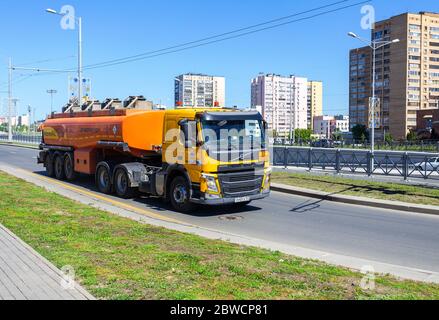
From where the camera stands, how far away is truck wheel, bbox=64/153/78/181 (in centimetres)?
1894

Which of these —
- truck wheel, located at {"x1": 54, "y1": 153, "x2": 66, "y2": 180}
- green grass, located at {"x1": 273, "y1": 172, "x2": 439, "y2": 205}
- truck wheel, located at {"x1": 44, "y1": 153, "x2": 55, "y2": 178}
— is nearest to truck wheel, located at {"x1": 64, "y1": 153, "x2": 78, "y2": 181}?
truck wheel, located at {"x1": 54, "y1": 153, "x2": 66, "y2": 180}

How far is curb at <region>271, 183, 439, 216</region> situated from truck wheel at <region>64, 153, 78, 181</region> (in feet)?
27.4

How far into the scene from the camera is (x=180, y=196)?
12.9 m

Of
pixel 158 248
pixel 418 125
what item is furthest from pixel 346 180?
pixel 418 125

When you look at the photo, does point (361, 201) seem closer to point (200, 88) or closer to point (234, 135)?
point (234, 135)

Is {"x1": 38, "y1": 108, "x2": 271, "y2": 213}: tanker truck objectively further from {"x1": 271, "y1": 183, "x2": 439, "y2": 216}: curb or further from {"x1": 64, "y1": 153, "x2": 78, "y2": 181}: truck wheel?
{"x1": 271, "y1": 183, "x2": 439, "y2": 216}: curb

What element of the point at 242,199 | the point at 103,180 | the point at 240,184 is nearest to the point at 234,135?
the point at 240,184

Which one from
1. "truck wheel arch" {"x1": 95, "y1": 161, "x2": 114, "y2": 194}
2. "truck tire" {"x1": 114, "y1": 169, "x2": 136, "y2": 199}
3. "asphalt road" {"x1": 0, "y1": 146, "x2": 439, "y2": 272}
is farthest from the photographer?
"truck wheel arch" {"x1": 95, "y1": 161, "x2": 114, "y2": 194}

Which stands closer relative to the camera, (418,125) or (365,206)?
(365,206)

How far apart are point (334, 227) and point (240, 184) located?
2818 mm

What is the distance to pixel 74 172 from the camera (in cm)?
1905

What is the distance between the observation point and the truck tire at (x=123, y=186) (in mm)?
14812
